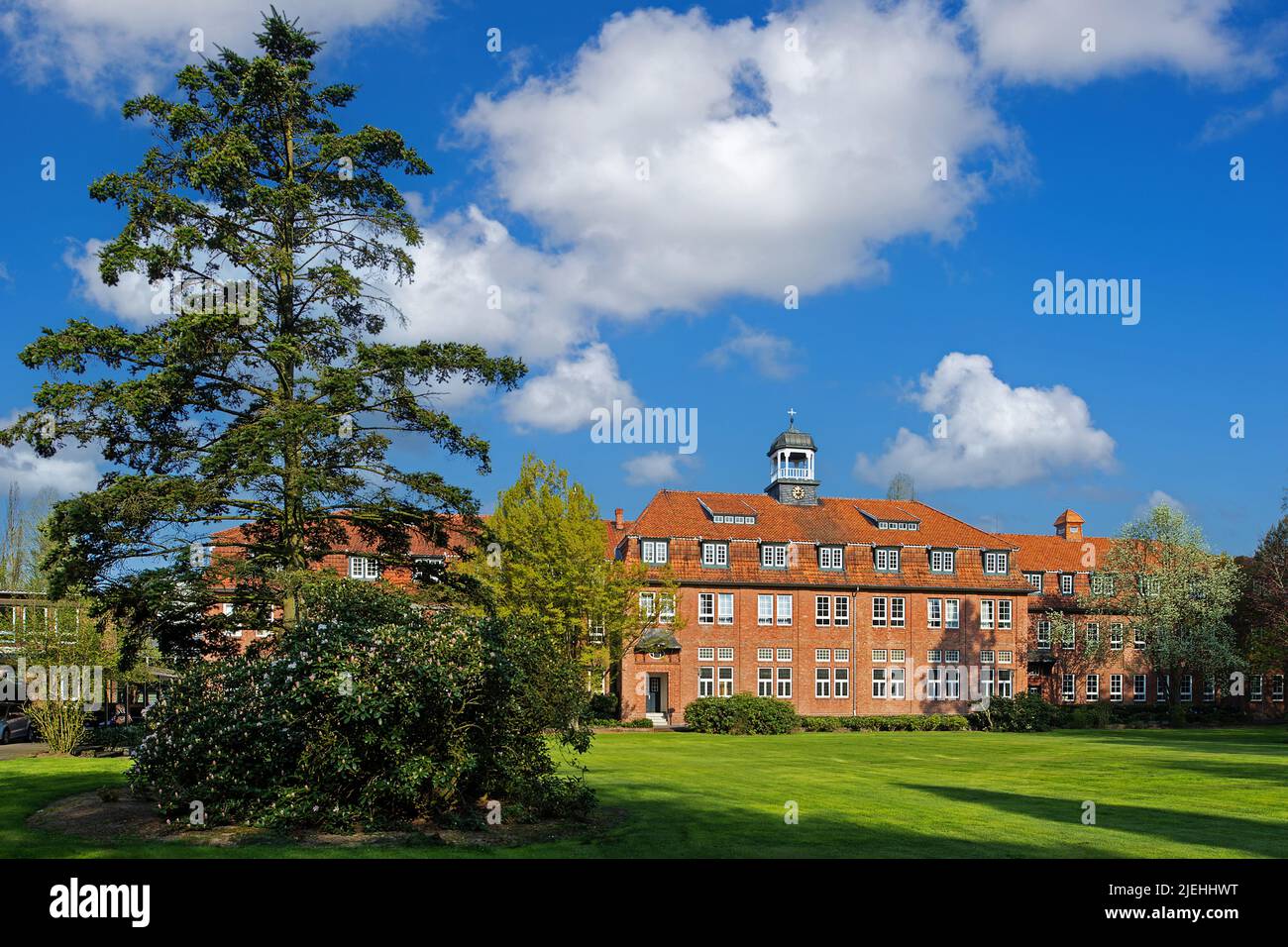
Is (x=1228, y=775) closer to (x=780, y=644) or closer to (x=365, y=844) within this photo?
(x=365, y=844)

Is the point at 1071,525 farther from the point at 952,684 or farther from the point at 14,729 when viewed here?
the point at 14,729

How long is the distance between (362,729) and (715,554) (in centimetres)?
4442

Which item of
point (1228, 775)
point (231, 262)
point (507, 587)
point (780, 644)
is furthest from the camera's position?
point (780, 644)

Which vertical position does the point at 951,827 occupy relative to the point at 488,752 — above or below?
below

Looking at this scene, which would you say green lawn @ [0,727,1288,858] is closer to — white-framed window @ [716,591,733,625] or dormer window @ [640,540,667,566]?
dormer window @ [640,540,667,566]

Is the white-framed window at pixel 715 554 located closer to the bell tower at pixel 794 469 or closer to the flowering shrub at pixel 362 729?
the bell tower at pixel 794 469

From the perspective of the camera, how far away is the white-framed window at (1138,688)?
66469 mm

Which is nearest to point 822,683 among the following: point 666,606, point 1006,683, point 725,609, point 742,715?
point 725,609

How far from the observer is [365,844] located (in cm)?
1404

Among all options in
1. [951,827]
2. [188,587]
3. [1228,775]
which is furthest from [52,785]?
[1228,775]

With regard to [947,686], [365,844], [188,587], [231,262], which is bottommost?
[947,686]

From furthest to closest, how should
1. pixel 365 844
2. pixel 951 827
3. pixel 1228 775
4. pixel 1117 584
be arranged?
pixel 1117 584 → pixel 1228 775 → pixel 951 827 → pixel 365 844

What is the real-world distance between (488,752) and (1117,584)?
5615cm

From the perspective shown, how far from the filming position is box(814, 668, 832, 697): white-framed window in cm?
5909
